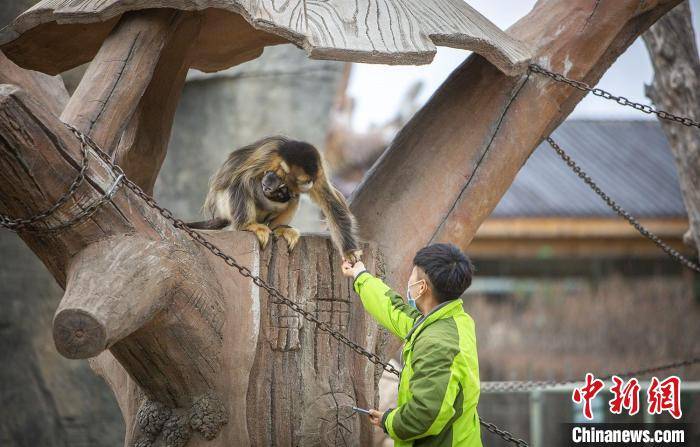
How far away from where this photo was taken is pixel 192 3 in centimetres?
368

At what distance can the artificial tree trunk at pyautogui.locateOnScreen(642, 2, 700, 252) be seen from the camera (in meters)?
6.03

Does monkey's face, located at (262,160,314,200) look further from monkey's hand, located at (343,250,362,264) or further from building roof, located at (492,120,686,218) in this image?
building roof, located at (492,120,686,218)

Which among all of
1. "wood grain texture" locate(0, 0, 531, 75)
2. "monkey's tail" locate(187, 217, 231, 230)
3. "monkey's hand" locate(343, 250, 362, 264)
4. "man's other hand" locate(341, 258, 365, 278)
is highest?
"wood grain texture" locate(0, 0, 531, 75)

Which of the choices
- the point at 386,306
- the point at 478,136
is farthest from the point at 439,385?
the point at 478,136

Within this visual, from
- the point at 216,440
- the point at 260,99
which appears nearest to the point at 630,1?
the point at 216,440

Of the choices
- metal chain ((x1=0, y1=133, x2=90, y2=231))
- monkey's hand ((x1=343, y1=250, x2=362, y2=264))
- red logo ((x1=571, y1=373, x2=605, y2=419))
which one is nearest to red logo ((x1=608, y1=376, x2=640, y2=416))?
red logo ((x1=571, y1=373, x2=605, y2=419))

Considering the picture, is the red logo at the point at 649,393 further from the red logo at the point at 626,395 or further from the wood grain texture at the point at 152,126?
the wood grain texture at the point at 152,126

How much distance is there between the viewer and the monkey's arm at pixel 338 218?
13.8 ft

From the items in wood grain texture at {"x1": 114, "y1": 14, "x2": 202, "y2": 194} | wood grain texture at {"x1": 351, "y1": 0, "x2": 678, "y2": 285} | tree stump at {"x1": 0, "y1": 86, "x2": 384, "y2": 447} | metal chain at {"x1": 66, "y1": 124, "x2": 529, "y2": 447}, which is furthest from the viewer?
wood grain texture at {"x1": 114, "y1": 14, "x2": 202, "y2": 194}

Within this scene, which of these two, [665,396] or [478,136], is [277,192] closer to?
[478,136]

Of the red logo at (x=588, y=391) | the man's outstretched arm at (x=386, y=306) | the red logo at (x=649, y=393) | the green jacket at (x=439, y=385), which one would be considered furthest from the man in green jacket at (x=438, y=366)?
the red logo at (x=649, y=393)

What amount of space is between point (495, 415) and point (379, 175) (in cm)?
431

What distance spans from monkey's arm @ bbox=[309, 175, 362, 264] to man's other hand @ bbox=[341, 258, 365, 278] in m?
0.06

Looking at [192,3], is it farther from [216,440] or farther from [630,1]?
[630,1]
